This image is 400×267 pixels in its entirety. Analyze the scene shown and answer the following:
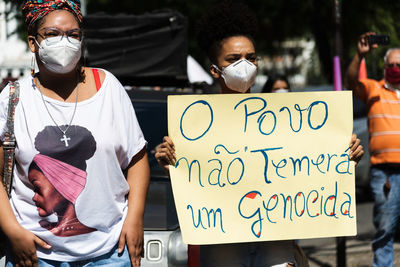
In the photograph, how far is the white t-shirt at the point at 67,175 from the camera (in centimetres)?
263

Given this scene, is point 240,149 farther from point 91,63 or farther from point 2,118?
point 91,63

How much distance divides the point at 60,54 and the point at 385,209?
3231 mm

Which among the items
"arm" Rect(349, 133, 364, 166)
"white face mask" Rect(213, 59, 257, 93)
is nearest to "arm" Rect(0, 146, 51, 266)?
"white face mask" Rect(213, 59, 257, 93)

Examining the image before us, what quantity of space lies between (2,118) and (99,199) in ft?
1.68

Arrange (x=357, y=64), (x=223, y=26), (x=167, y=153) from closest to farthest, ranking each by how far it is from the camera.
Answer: (x=167, y=153) < (x=223, y=26) < (x=357, y=64)

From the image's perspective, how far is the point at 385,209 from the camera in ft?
16.6

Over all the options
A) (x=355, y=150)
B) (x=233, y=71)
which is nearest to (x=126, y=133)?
(x=233, y=71)

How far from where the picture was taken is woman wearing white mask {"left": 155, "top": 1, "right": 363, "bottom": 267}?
122 inches

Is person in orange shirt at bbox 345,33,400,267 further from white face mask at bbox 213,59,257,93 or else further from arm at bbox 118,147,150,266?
arm at bbox 118,147,150,266

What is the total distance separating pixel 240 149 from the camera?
3.15 metres

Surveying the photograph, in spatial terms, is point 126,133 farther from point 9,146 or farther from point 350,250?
point 350,250

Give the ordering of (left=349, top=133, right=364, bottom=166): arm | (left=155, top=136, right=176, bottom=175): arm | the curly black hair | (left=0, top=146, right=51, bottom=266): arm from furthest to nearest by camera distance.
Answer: the curly black hair → (left=349, top=133, right=364, bottom=166): arm → (left=155, top=136, right=176, bottom=175): arm → (left=0, top=146, right=51, bottom=266): arm

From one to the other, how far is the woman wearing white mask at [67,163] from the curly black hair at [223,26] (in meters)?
0.75

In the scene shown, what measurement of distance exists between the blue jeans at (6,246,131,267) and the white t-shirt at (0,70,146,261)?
3 centimetres
